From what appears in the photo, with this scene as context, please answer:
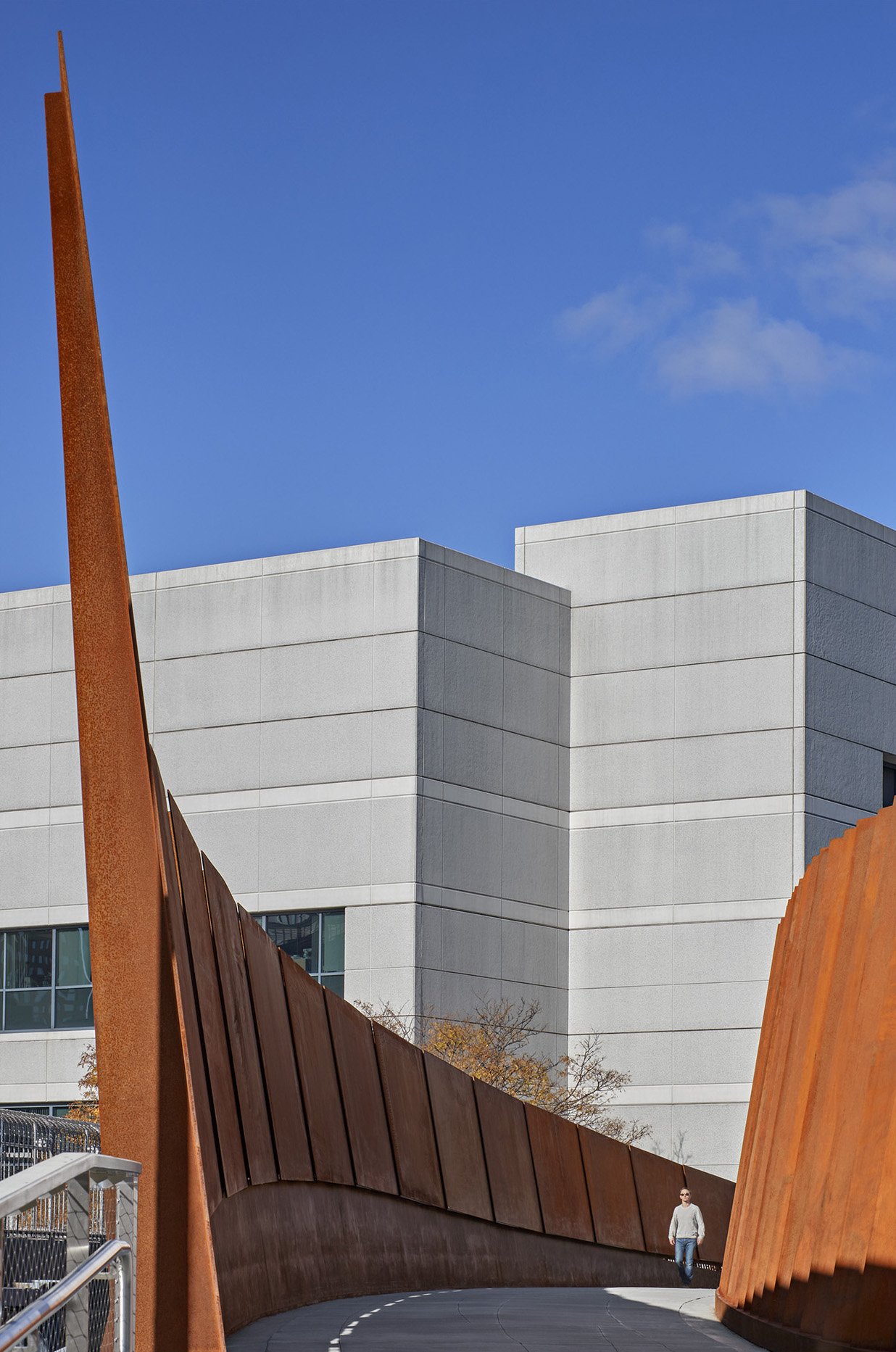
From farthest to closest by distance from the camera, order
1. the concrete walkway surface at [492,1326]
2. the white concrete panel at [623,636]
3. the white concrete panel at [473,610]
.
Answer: the white concrete panel at [623,636] < the white concrete panel at [473,610] < the concrete walkway surface at [492,1326]

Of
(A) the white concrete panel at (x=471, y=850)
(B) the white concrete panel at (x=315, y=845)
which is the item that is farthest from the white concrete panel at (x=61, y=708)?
(A) the white concrete panel at (x=471, y=850)

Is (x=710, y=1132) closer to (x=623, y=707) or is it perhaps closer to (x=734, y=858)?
(x=734, y=858)

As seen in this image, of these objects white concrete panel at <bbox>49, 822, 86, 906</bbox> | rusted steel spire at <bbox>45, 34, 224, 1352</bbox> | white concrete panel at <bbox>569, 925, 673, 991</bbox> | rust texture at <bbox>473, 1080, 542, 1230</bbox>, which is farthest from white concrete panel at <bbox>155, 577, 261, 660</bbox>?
rusted steel spire at <bbox>45, 34, 224, 1352</bbox>

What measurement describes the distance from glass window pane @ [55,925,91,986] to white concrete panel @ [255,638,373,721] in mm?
7227

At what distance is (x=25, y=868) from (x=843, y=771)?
69.2 ft

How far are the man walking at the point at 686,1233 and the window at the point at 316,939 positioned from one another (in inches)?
784

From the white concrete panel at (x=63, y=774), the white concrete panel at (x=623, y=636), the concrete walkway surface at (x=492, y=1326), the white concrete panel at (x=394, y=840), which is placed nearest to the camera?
the concrete walkway surface at (x=492, y=1326)

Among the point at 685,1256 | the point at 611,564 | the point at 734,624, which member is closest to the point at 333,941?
the point at 611,564

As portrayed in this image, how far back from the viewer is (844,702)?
4688 cm

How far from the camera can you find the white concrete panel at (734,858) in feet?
148

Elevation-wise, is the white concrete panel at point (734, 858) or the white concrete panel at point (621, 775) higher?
the white concrete panel at point (621, 775)

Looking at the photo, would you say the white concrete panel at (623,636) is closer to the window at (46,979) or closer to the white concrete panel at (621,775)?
the white concrete panel at (621,775)

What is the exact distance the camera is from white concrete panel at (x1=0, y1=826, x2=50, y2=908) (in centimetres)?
4741

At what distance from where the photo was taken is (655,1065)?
45562 millimetres
